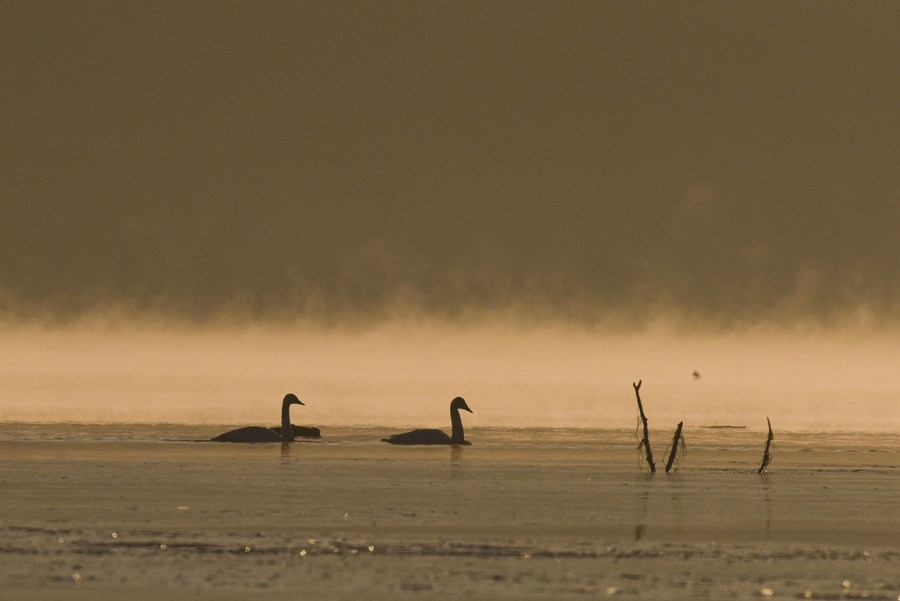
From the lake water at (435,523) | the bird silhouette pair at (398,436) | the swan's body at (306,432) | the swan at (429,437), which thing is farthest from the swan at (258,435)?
the swan at (429,437)

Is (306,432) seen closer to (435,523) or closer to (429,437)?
(429,437)

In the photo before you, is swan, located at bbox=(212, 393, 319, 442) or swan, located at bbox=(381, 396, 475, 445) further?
swan, located at bbox=(381, 396, 475, 445)

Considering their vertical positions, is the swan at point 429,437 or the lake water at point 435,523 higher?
the swan at point 429,437

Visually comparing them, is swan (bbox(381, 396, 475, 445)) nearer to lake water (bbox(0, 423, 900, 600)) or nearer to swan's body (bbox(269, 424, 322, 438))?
swan's body (bbox(269, 424, 322, 438))

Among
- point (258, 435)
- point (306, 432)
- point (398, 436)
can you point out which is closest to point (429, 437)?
point (398, 436)

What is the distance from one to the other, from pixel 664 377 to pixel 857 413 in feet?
334

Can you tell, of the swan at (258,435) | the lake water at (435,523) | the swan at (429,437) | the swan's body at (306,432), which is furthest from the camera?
the swan's body at (306,432)

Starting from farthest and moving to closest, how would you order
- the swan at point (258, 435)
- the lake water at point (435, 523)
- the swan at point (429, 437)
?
the swan at point (429, 437)
the swan at point (258, 435)
the lake water at point (435, 523)

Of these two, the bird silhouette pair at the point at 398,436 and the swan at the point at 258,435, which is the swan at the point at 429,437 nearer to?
the bird silhouette pair at the point at 398,436

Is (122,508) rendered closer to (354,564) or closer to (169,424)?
(354,564)

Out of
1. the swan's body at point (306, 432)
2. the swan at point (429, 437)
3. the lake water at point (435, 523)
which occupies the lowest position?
the lake water at point (435, 523)

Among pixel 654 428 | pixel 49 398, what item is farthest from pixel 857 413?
pixel 49 398

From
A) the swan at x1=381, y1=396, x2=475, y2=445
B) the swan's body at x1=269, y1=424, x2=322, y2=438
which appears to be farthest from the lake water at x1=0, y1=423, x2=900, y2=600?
the swan's body at x1=269, y1=424, x2=322, y2=438

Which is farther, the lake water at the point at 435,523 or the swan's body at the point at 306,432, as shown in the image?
the swan's body at the point at 306,432
